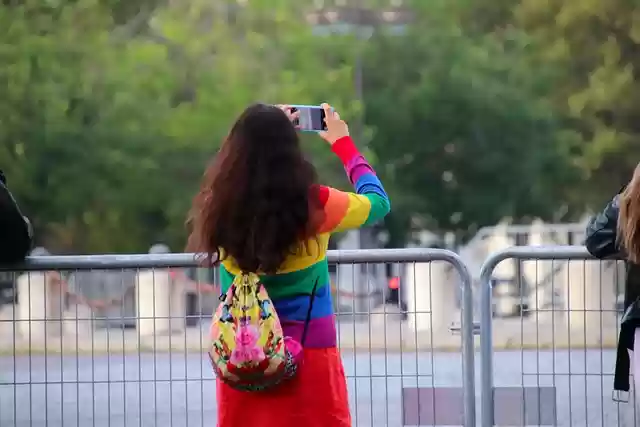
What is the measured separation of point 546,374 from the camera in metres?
4.82

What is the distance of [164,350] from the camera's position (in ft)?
15.7

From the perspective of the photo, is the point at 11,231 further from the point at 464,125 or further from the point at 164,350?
the point at 464,125

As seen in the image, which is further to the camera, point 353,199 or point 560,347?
point 560,347

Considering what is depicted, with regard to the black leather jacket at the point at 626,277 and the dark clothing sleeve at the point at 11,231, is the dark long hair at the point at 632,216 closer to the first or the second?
the black leather jacket at the point at 626,277

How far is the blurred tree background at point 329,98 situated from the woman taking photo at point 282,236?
54.6 ft

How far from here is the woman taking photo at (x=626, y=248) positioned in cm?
380

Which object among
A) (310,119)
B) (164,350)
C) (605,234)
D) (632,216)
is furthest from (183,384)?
(632,216)

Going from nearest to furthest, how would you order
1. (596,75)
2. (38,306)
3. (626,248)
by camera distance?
1. (626,248)
2. (38,306)
3. (596,75)

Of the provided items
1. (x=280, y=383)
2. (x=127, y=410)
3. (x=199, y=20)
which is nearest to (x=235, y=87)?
(x=199, y=20)

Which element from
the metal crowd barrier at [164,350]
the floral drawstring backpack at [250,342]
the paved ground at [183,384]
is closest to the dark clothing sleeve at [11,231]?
the metal crowd barrier at [164,350]

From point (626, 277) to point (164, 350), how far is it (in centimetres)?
203

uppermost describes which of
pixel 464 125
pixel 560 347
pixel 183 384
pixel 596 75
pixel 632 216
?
pixel 596 75

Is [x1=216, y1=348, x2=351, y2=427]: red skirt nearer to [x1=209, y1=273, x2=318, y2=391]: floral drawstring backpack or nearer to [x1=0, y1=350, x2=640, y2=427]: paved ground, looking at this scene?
[x1=209, y1=273, x2=318, y2=391]: floral drawstring backpack

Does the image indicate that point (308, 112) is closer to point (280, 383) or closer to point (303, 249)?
point (303, 249)
